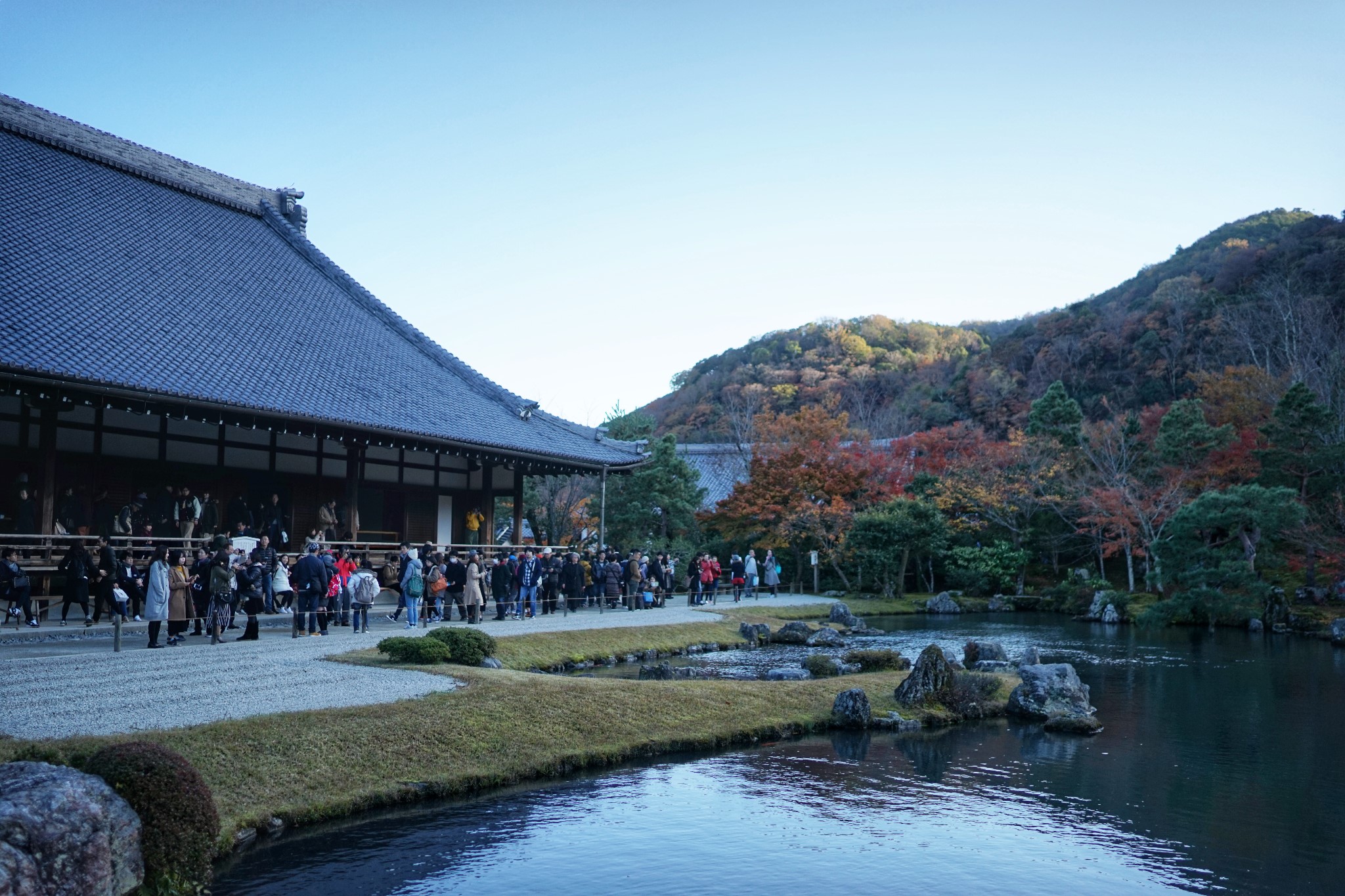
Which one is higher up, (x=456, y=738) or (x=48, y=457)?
(x=48, y=457)

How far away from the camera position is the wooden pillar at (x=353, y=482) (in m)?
Answer: 22.4

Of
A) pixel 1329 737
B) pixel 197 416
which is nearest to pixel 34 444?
pixel 197 416

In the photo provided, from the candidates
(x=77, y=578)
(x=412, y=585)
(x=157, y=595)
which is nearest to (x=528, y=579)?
(x=412, y=585)

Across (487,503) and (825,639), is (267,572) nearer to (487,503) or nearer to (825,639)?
(487,503)

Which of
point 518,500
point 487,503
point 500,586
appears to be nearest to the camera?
point 500,586

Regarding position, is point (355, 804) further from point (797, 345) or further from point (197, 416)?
point (797, 345)

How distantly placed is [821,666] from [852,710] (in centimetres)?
425

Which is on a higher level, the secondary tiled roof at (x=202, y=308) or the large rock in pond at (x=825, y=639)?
the secondary tiled roof at (x=202, y=308)

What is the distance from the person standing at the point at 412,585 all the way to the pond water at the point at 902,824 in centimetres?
914

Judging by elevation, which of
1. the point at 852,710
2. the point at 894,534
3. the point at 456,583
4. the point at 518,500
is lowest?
the point at 852,710

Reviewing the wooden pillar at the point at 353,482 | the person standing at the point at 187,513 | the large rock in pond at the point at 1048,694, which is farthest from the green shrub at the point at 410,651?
the large rock in pond at the point at 1048,694

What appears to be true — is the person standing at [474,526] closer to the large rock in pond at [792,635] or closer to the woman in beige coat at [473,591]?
the woman in beige coat at [473,591]

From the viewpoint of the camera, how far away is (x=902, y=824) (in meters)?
10.1

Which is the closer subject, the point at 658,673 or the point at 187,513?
the point at 658,673
